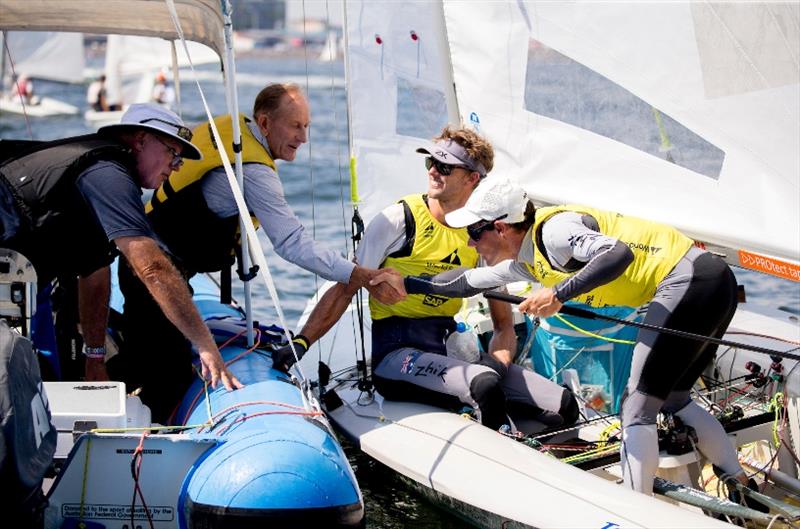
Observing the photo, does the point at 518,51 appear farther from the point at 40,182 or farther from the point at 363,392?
the point at 40,182

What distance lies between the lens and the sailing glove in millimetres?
3758

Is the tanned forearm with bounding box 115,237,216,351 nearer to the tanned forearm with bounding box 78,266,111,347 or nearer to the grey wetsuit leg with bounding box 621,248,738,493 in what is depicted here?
the tanned forearm with bounding box 78,266,111,347

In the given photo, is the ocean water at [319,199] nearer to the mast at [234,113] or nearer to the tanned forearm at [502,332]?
the tanned forearm at [502,332]

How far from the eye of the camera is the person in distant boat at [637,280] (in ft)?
10.8

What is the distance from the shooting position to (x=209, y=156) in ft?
12.8

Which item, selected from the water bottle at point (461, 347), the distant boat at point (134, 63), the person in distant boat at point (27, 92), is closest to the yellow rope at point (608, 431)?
the water bottle at point (461, 347)

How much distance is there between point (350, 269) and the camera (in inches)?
153

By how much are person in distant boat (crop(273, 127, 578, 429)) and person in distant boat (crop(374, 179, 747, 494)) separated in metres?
0.49

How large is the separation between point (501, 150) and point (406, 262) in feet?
3.12

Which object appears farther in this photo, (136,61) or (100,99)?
(136,61)

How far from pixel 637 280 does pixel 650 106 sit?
3.46ft

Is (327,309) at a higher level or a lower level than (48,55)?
lower

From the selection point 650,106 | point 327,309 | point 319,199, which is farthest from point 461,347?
point 319,199

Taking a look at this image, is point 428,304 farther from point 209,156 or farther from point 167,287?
point 167,287
